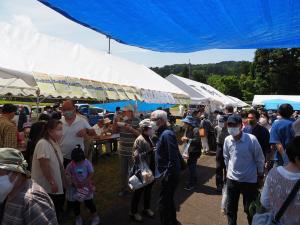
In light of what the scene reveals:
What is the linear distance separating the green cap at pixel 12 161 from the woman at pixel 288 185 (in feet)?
6.66

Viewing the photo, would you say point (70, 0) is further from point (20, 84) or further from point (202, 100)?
point (202, 100)

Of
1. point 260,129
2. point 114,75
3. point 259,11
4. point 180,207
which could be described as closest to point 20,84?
point 114,75

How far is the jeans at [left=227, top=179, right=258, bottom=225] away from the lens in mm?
4789

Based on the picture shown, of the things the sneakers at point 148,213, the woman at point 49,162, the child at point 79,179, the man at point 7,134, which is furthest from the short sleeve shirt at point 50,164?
the sneakers at point 148,213

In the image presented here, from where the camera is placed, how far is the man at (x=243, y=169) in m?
4.78

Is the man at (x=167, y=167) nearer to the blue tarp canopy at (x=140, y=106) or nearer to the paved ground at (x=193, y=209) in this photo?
the paved ground at (x=193, y=209)

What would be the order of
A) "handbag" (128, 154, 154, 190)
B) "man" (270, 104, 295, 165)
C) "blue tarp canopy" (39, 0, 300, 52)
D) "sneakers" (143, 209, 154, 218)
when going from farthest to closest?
1. "sneakers" (143, 209, 154, 218)
2. "handbag" (128, 154, 154, 190)
3. "man" (270, 104, 295, 165)
4. "blue tarp canopy" (39, 0, 300, 52)

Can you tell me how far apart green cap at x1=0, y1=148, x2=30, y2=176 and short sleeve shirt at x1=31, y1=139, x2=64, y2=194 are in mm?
2373

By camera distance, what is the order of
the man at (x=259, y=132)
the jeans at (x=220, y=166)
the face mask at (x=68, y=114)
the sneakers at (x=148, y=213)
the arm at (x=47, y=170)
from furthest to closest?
1. the jeans at (x=220, y=166)
2. the man at (x=259, y=132)
3. the sneakers at (x=148, y=213)
4. the face mask at (x=68, y=114)
5. the arm at (x=47, y=170)

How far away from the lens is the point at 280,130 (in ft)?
18.2

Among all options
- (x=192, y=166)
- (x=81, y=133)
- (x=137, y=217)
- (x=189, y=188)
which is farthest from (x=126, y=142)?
(x=189, y=188)

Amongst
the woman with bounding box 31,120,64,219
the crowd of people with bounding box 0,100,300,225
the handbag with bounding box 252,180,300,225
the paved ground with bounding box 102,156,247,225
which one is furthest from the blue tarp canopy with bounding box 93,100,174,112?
the handbag with bounding box 252,180,300,225

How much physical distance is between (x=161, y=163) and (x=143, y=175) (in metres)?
0.77

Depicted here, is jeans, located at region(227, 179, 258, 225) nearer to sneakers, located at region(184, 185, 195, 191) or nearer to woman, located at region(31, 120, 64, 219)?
woman, located at region(31, 120, 64, 219)
